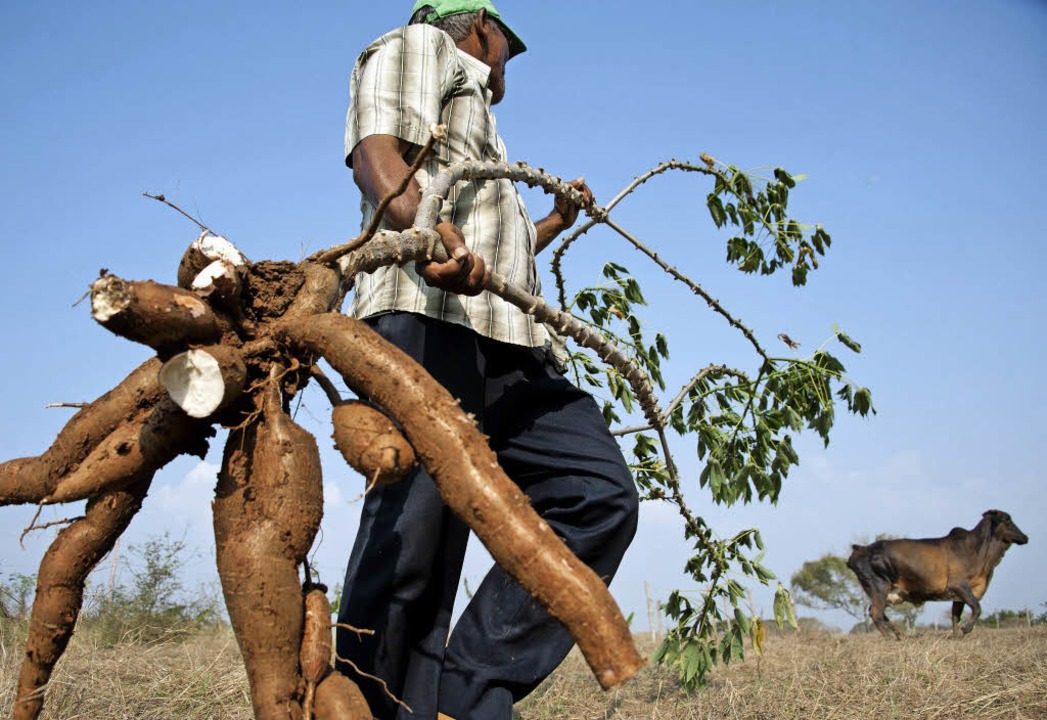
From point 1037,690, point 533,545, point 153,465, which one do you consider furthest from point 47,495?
point 1037,690

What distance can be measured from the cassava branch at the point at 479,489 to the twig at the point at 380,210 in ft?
0.69

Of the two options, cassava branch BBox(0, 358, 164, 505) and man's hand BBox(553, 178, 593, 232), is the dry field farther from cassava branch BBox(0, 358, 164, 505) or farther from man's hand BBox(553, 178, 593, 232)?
man's hand BBox(553, 178, 593, 232)

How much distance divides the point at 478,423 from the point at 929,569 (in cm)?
1009

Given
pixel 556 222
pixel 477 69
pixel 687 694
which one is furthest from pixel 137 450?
pixel 687 694

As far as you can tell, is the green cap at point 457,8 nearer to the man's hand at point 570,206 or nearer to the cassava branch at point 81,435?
the man's hand at point 570,206

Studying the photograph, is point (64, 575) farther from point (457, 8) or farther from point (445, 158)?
point (457, 8)

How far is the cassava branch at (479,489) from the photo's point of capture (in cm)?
125

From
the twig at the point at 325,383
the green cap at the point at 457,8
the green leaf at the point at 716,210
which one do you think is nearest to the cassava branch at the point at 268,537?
the twig at the point at 325,383

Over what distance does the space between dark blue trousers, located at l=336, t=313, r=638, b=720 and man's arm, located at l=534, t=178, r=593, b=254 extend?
70 centimetres

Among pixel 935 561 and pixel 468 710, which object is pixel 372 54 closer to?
pixel 468 710

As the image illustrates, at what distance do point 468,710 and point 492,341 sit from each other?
39.7 inches

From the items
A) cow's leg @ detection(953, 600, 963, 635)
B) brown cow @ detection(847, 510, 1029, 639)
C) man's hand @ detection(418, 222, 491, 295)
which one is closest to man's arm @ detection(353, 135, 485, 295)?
man's hand @ detection(418, 222, 491, 295)

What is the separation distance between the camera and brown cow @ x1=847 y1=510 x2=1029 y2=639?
1017 cm

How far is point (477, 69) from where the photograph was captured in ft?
8.36
